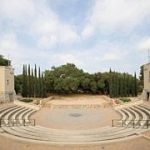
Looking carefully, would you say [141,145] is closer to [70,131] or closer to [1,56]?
[70,131]

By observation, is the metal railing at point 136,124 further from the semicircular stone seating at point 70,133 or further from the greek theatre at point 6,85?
the greek theatre at point 6,85

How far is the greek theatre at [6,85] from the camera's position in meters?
35.0

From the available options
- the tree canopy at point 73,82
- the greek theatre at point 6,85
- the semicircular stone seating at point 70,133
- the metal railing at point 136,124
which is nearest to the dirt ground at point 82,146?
the semicircular stone seating at point 70,133

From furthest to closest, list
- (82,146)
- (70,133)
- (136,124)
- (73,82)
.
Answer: (73,82) → (136,124) → (70,133) → (82,146)

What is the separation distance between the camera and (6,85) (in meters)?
36.0

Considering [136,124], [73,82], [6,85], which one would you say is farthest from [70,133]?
[73,82]

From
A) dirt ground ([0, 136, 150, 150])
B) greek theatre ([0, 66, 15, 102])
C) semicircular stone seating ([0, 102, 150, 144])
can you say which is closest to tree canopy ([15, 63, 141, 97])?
greek theatre ([0, 66, 15, 102])

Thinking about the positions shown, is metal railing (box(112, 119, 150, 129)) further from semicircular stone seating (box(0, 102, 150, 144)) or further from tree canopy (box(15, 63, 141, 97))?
tree canopy (box(15, 63, 141, 97))

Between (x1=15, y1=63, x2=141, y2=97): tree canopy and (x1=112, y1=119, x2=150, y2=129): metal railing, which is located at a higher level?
(x1=15, y1=63, x2=141, y2=97): tree canopy

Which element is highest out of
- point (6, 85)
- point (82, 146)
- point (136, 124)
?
point (6, 85)

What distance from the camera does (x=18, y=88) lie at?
160ft

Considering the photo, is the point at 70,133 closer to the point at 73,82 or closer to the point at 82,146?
the point at 82,146

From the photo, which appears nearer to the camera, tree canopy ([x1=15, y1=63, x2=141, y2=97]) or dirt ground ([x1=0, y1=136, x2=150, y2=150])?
dirt ground ([x1=0, y1=136, x2=150, y2=150])

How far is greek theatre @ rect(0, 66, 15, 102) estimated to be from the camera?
35.0 meters
